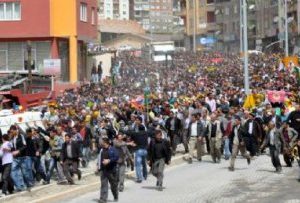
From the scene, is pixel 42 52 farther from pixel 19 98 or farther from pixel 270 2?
pixel 270 2

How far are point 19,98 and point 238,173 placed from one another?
44.3 ft

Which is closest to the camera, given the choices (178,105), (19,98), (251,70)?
(178,105)

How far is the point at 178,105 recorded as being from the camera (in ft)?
94.2

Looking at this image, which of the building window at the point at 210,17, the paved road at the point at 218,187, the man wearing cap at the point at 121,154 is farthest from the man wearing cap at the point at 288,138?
the building window at the point at 210,17

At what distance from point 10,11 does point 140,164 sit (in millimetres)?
32734

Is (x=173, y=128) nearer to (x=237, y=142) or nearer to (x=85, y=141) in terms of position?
(x=237, y=142)

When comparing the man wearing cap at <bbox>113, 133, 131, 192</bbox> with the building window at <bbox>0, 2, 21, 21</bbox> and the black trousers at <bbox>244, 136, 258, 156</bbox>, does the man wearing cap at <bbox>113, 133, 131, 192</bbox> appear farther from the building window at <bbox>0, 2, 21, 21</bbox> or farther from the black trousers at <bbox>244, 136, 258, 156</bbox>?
the building window at <bbox>0, 2, 21, 21</bbox>

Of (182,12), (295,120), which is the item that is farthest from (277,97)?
(182,12)

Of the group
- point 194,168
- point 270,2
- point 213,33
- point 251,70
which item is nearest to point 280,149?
point 194,168

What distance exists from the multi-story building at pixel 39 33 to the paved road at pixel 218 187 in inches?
1126

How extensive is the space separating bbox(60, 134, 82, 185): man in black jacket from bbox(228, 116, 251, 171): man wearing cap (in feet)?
16.0

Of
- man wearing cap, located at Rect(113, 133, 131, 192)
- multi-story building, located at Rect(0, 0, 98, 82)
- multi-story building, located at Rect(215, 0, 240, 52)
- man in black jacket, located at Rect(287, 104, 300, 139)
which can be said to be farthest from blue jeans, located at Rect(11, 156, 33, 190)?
multi-story building, located at Rect(215, 0, 240, 52)

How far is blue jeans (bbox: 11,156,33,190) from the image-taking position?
19.1 metres

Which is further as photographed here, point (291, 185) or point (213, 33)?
point (213, 33)
